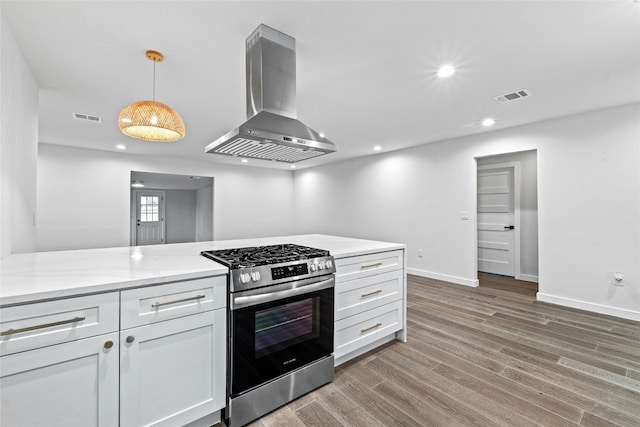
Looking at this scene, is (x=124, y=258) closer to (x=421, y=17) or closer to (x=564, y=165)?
(x=421, y=17)

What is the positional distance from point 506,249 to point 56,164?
826 centimetres

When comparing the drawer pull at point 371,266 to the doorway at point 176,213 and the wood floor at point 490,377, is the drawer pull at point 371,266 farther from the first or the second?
the doorway at point 176,213

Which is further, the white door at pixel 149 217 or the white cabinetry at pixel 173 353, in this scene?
the white door at pixel 149 217

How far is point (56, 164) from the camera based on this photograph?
510 cm

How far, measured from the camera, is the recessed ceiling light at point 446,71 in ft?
7.86

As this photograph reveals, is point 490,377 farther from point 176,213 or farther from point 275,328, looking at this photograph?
point 176,213

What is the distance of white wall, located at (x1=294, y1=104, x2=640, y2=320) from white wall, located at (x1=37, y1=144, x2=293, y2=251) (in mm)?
4148

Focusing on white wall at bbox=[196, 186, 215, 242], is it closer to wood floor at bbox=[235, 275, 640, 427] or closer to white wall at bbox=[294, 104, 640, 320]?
white wall at bbox=[294, 104, 640, 320]

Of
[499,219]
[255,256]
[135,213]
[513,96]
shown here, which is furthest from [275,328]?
[135,213]

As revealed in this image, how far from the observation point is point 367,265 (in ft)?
7.50

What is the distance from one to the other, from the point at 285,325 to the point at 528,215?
193 inches

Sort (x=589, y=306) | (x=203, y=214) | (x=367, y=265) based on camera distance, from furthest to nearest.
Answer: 1. (x=203, y=214)
2. (x=589, y=306)
3. (x=367, y=265)

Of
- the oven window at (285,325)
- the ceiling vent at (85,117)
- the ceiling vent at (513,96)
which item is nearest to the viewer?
the oven window at (285,325)

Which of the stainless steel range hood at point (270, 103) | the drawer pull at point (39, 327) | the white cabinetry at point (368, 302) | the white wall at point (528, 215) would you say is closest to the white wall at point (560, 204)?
the white wall at point (528, 215)
